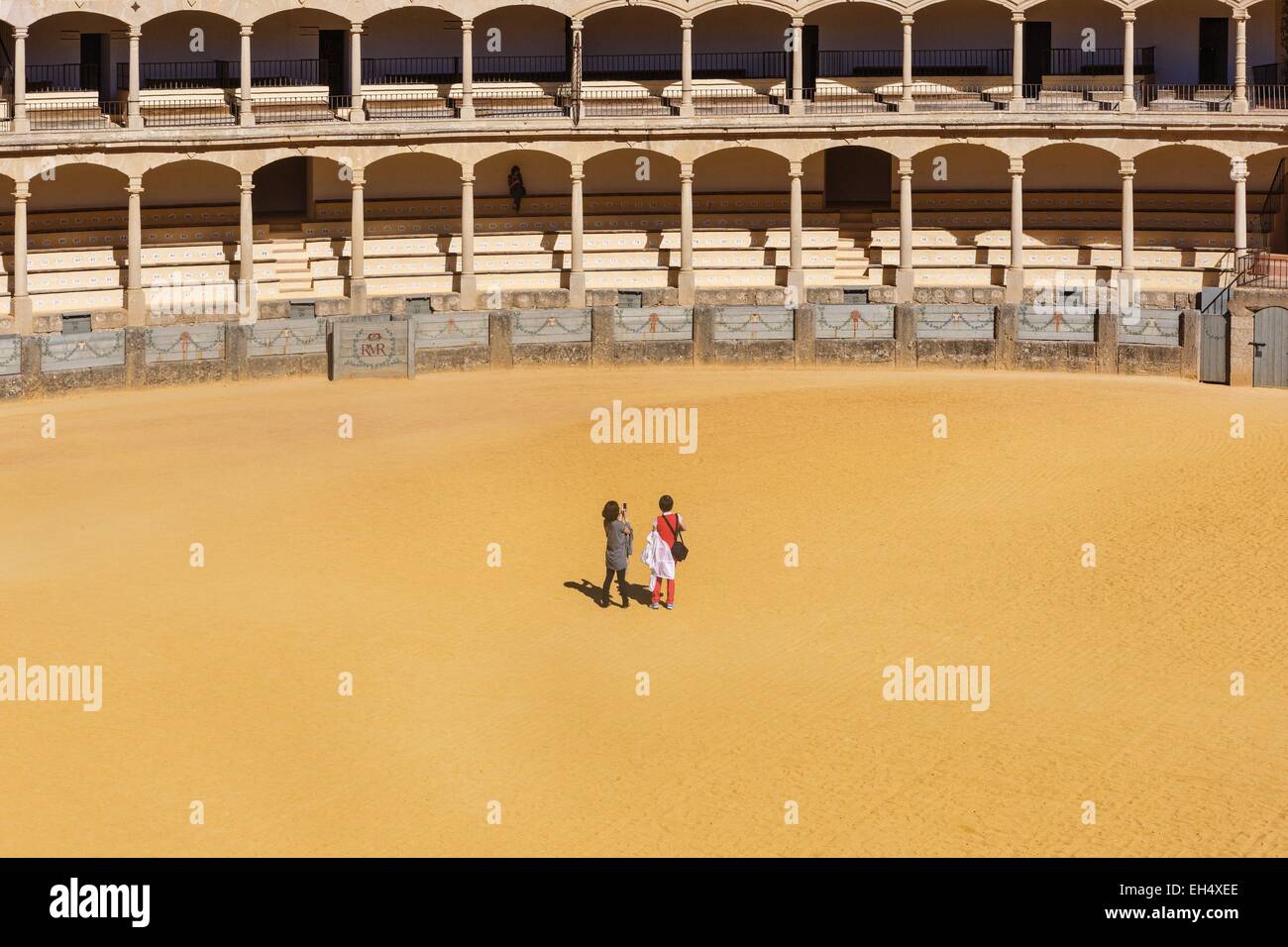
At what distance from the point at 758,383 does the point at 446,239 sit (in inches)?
578

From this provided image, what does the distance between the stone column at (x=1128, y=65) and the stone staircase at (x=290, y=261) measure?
20.8 metres

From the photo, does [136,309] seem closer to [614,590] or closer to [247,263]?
[247,263]

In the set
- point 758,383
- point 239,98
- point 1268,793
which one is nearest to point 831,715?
point 1268,793

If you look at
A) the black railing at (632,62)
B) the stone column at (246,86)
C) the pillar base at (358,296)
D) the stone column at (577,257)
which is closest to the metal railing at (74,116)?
the stone column at (246,86)

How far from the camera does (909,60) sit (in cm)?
4609

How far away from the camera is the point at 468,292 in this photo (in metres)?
44.9

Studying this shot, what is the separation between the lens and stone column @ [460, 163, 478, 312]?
147 ft

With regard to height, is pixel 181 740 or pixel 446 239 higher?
pixel 446 239

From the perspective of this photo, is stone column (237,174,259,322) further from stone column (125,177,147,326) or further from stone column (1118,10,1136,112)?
stone column (1118,10,1136,112)

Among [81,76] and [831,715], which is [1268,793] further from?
[81,76]

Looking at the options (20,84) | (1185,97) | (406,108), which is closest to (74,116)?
(20,84)

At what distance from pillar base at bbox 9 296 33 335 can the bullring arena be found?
102mm

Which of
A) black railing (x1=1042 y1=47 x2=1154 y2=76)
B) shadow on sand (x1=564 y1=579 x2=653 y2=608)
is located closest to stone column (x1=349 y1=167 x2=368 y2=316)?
black railing (x1=1042 y1=47 x2=1154 y2=76)

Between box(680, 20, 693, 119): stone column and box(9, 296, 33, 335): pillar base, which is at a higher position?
box(680, 20, 693, 119): stone column
